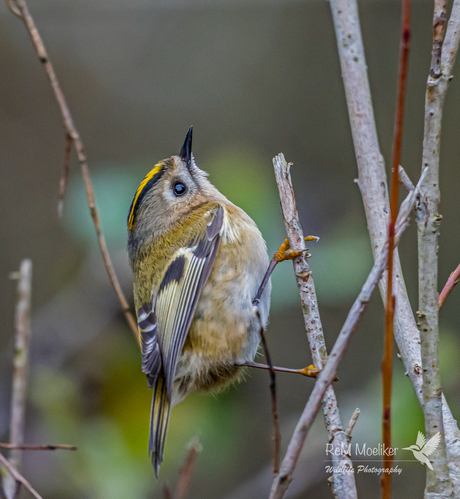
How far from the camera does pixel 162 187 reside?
2068 millimetres

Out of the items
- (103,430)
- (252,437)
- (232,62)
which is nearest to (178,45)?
(232,62)

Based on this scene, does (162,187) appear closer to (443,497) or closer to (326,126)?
(443,497)

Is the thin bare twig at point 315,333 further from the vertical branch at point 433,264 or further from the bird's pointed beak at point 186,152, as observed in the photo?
the bird's pointed beak at point 186,152

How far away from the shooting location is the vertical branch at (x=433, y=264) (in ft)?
3.19

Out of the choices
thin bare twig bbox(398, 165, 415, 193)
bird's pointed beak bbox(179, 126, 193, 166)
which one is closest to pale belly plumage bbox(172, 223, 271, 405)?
bird's pointed beak bbox(179, 126, 193, 166)

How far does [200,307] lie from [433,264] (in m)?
0.88

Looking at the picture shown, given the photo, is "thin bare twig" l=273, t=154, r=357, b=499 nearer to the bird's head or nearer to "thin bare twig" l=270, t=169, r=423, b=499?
"thin bare twig" l=270, t=169, r=423, b=499

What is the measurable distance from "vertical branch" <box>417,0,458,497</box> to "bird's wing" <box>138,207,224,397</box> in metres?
0.80

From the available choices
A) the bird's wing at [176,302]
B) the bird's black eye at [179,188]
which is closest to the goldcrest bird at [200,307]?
→ the bird's wing at [176,302]

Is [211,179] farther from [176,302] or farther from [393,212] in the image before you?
[393,212]

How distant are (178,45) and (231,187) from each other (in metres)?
2.87

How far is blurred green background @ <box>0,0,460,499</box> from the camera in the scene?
7.00 ft

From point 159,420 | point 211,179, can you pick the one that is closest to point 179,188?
point 211,179

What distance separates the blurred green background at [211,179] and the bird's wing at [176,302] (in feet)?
0.93
